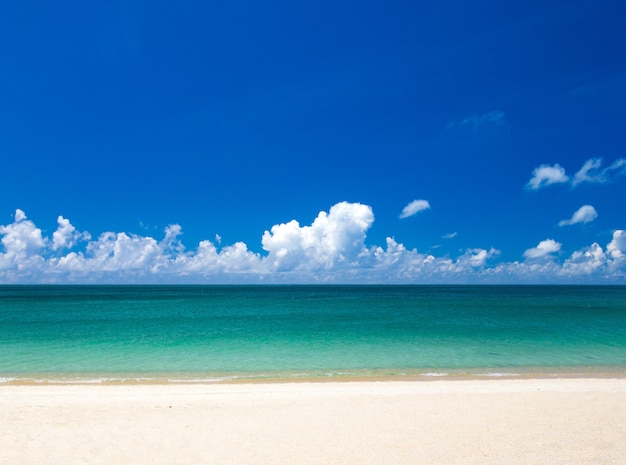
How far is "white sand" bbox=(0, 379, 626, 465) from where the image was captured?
355 inches

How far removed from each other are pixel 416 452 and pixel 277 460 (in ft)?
9.90

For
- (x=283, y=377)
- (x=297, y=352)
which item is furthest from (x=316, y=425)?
(x=297, y=352)

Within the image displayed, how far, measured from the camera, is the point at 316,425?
11.1m

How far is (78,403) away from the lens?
43.7 feet

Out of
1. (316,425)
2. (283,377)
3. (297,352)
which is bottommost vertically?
(297,352)

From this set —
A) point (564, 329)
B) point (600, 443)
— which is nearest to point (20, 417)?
point (600, 443)

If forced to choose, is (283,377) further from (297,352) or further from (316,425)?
(316,425)

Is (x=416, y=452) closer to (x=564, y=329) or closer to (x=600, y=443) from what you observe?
(x=600, y=443)

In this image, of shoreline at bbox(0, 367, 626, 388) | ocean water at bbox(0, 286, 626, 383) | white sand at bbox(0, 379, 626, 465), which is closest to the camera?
white sand at bbox(0, 379, 626, 465)

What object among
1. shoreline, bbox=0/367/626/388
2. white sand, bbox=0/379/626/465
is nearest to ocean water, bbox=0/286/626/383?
shoreline, bbox=0/367/626/388

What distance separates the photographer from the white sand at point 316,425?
29.6ft

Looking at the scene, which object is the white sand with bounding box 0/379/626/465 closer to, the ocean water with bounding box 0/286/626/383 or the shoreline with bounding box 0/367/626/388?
the shoreline with bounding box 0/367/626/388

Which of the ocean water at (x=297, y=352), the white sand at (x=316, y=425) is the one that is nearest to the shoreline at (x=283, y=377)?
the ocean water at (x=297, y=352)

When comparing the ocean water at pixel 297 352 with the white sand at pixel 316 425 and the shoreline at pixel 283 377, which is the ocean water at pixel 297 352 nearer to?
the shoreline at pixel 283 377
